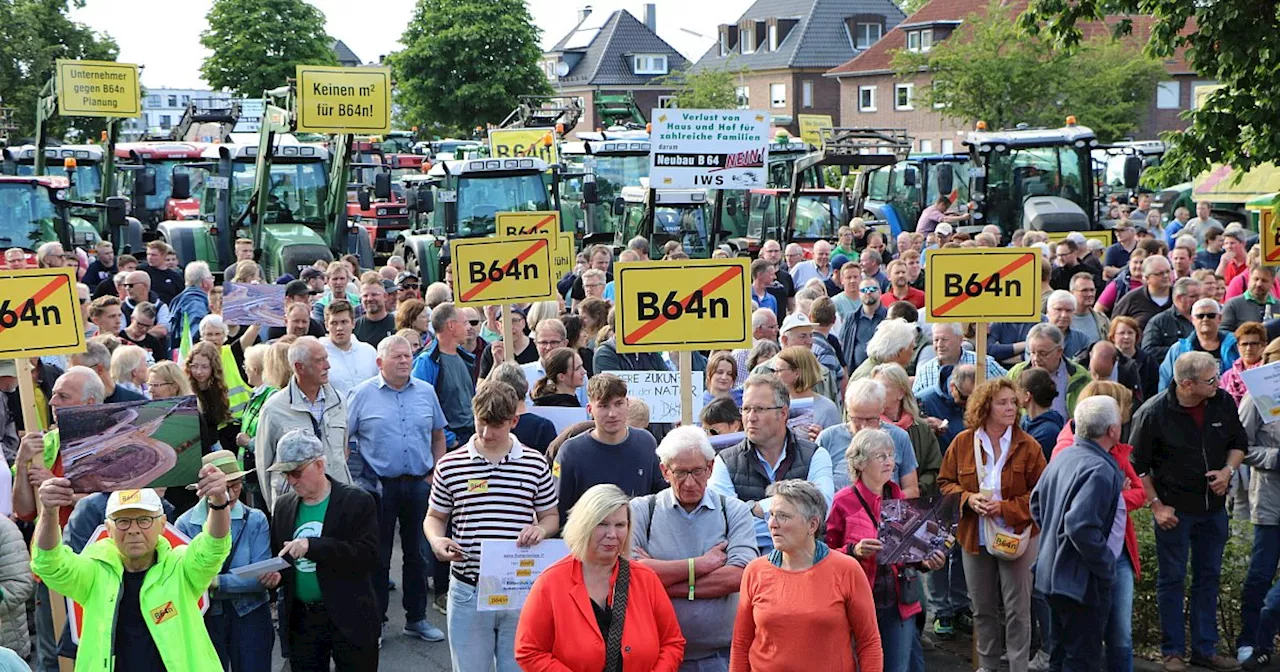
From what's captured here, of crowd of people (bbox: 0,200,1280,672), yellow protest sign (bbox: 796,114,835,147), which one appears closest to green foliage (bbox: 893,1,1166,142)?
yellow protest sign (bbox: 796,114,835,147)

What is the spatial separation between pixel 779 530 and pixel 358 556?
2124 mm

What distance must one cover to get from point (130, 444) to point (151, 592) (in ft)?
2.38

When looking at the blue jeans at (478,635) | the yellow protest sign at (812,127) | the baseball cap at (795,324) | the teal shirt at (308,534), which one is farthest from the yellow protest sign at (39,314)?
the yellow protest sign at (812,127)

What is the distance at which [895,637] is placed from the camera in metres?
7.29

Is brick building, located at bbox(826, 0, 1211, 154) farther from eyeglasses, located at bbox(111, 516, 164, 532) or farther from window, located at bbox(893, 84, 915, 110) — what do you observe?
eyeglasses, located at bbox(111, 516, 164, 532)

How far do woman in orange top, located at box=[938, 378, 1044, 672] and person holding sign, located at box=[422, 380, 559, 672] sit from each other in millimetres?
2281

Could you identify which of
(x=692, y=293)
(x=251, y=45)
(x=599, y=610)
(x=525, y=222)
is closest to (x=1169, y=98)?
(x=251, y=45)

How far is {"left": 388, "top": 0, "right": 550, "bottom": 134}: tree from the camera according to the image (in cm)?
6544

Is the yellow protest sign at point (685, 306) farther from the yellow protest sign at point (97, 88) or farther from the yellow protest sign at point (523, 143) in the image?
the yellow protest sign at point (523, 143)

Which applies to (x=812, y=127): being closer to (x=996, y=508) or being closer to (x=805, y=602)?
(x=996, y=508)

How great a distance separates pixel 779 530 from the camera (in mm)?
6023

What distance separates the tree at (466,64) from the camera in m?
65.4

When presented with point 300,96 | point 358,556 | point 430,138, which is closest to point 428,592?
point 358,556

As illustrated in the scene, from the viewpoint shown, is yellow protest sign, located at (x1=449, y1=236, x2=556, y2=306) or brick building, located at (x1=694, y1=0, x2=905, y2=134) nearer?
yellow protest sign, located at (x1=449, y1=236, x2=556, y2=306)
